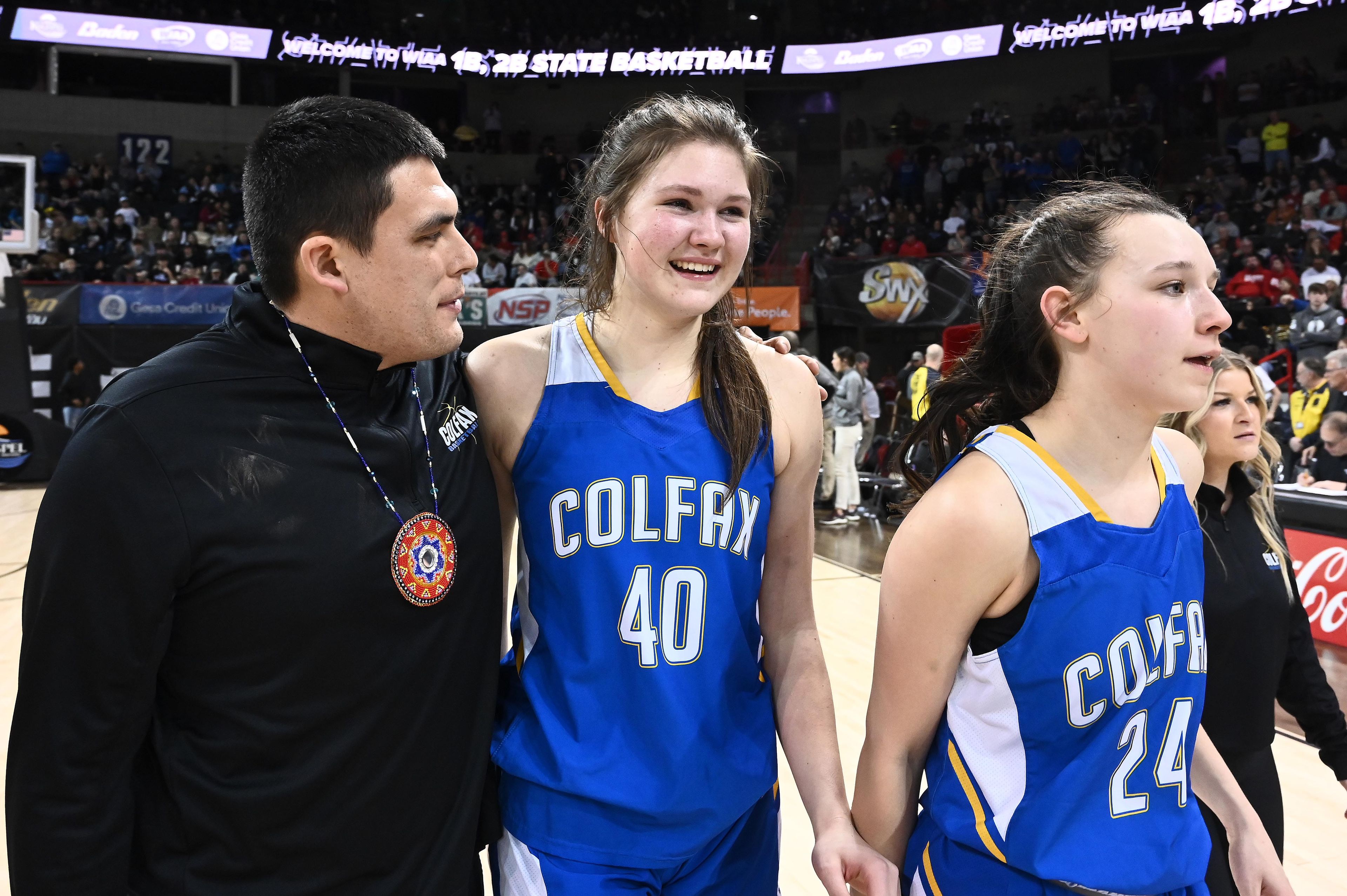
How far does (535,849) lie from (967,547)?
2.66 feet

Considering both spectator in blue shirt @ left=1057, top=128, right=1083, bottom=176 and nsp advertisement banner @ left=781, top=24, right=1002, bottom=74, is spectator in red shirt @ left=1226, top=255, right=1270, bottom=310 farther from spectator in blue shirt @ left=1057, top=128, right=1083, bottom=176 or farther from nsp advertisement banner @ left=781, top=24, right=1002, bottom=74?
nsp advertisement banner @ left=781, top=24, right=1002, bottom=74

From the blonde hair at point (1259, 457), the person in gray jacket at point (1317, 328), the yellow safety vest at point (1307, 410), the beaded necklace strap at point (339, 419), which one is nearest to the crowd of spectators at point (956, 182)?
the person in gray jacket at point (1317, 328)

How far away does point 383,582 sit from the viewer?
1.36m

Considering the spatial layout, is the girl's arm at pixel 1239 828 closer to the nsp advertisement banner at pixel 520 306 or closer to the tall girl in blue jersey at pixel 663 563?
the tall girl in blue jersey at pixel 663 563

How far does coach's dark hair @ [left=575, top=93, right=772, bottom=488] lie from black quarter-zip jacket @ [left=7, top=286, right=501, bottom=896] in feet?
1.60

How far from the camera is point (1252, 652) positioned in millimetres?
2137

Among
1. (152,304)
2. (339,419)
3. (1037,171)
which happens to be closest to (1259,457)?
(339,419)

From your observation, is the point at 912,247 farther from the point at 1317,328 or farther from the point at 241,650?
the point at 241,650

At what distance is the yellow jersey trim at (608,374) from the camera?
174 cm

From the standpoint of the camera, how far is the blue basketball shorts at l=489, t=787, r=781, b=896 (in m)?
1.55

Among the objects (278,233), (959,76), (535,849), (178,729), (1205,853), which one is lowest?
(535,849)

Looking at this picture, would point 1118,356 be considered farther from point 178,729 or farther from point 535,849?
point 178,729

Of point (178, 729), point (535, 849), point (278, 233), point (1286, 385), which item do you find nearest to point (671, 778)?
point (535, 849)

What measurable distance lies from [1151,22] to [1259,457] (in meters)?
19.2
